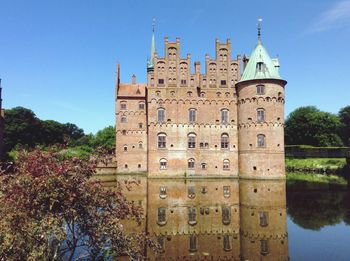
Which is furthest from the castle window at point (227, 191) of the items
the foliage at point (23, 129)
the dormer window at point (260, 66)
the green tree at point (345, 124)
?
the green tree at point (345, 124)

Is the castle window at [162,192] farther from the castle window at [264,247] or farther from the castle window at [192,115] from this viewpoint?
the castle window at [264,247]

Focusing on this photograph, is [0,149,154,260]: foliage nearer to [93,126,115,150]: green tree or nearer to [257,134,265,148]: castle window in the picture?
[257,134,265,148]: castle window

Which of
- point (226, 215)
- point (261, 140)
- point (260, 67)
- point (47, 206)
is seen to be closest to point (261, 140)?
point (261, 140)

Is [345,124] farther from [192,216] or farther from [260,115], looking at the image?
[192,216]

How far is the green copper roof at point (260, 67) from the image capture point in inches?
1467

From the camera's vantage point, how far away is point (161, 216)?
733 inches

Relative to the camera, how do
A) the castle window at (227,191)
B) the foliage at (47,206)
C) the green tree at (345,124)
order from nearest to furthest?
the foliage at (47,206)
the castle window at (227,191)
the green tree at (345,124)

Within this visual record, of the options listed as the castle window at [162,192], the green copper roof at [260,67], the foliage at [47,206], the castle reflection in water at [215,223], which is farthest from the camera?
the green copper roof at [260,67]

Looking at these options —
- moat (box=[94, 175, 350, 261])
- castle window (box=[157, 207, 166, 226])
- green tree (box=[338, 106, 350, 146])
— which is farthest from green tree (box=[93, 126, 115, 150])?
green tree (box=[338, 106, 350, 146])

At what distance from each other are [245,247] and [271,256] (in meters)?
1.26

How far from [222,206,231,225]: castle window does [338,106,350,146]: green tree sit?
209 ft

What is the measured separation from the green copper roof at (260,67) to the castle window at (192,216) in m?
21.3

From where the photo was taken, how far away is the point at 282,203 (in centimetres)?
2250

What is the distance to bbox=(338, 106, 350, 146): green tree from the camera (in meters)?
74.7
